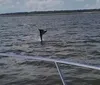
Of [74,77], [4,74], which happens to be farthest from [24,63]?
[74,77]

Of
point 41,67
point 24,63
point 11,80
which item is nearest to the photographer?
point 11,80

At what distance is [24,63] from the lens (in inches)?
598

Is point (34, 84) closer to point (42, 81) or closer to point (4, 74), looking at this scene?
point (42, 81)

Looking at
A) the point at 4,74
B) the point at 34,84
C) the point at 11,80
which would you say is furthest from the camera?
the point at 4,74

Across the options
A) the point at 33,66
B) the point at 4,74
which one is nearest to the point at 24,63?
the point at 33,66

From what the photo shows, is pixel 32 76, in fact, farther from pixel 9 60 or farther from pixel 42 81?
pixel 9 60

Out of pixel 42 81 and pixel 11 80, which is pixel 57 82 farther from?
pixel 11 80

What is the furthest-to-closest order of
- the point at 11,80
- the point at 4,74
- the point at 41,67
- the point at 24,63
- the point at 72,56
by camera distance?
the point at 72,56
the point at 24,63
the point at 41,67
the point at 4,74
the point at 11,80

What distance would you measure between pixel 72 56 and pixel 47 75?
5.75 metres

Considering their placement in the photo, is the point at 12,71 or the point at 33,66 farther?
the point at 33,66

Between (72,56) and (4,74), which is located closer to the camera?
(4,74)

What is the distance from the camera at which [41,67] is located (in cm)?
1399

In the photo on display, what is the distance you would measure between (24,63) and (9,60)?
166 cm

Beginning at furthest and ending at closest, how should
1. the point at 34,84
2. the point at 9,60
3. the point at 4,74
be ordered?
the point at 9,60, the point at 4,74, the point at 34,84
